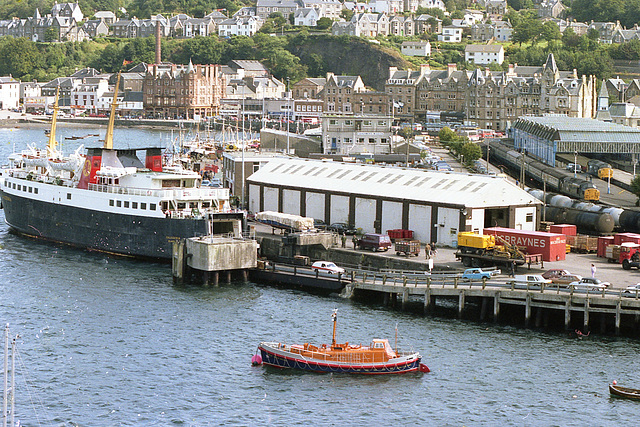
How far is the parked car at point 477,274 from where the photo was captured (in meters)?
56.1

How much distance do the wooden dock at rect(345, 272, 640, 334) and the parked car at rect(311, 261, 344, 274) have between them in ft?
5.98

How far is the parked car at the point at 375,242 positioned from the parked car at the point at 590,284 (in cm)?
1369

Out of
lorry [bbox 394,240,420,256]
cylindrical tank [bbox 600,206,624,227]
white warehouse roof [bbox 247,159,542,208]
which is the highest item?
white warehouse roof [bbox 247,159,542,208]

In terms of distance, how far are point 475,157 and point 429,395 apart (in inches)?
2831

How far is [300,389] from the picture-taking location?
1732 inches

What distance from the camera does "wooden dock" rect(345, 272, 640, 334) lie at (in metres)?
51.5

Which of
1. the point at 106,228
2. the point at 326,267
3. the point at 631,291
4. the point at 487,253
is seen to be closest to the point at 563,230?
the point at 487,253

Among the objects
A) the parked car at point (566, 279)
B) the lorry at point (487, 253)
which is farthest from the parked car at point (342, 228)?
the parked car at point (566, 279)

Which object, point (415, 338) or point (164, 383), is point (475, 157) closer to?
point (415, 338)

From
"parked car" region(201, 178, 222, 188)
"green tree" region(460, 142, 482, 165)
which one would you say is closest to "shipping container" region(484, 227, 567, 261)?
"parked car" region(201, 178, 222, 188)

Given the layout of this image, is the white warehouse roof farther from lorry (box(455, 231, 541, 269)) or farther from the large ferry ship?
the large ferry ship

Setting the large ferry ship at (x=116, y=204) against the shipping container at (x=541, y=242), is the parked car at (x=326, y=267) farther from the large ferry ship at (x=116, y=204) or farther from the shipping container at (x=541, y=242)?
the shipping container at (x=541, y=242)

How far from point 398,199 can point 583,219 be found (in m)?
14.6

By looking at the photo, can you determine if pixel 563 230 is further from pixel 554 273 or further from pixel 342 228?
pixel 342 228
